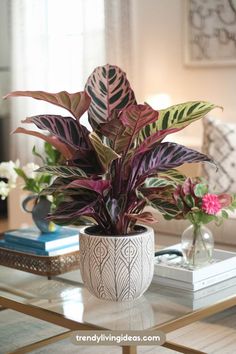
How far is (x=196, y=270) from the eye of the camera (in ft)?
7.64

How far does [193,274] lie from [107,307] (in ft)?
1.10

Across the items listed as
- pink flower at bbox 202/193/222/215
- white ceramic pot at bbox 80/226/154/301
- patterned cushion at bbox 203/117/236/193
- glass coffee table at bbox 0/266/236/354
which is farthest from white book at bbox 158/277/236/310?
patterned cushion at bbox 203/117/236/193

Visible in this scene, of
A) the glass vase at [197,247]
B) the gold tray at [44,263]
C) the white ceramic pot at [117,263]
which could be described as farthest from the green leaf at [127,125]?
the gold tray at [44,263]

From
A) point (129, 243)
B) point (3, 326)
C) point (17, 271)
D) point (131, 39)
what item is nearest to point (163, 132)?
point (129, 243)

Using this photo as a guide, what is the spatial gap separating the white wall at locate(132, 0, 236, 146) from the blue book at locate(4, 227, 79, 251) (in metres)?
2.13

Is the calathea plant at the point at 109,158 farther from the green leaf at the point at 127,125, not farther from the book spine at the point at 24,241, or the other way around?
the book spine at the point at 24,241

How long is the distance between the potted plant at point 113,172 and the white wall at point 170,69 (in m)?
2.71

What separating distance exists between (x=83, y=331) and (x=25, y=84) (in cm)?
406

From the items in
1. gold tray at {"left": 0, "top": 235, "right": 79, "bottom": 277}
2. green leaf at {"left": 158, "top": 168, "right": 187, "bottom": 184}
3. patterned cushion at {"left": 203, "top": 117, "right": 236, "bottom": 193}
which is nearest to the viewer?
green leaf at {"left": 158, "top": 168, "right": 187, "bottom": 184}

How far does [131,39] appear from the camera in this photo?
5.33m

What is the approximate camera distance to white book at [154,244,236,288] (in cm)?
232

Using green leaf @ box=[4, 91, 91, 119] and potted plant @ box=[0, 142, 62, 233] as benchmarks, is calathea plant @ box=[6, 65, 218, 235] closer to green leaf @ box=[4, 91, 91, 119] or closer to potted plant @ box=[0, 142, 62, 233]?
green leaf @ box=[4, 91, 91, 119]

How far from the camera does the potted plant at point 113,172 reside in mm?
2070

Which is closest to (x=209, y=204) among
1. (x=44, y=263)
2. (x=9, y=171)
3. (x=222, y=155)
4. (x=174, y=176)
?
(x=174, y=176)
